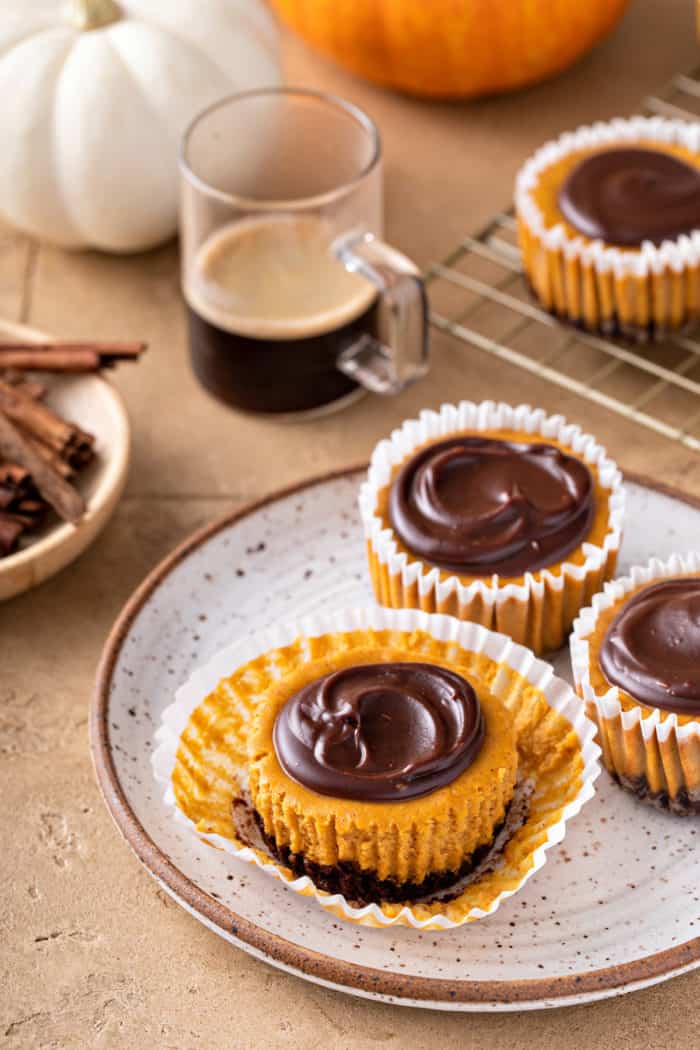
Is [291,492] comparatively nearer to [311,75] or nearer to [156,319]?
[156,319]

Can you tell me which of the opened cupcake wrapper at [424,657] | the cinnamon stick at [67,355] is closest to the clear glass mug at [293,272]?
the cinnamon stick at [67,355]

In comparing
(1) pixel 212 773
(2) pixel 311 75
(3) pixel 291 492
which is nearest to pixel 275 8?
(2) pixel 311 75

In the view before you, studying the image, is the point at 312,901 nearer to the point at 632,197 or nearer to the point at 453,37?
the point at 632,197

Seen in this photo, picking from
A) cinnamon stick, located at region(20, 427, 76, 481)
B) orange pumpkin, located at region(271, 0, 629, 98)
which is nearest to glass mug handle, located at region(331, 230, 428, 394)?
cinnamon stick, located at region(20, 427, 76, 481)

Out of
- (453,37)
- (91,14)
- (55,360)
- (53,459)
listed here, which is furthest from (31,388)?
(453,37)

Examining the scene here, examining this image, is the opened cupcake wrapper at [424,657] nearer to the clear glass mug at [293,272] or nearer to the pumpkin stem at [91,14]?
the clear glass mug at [293,272]

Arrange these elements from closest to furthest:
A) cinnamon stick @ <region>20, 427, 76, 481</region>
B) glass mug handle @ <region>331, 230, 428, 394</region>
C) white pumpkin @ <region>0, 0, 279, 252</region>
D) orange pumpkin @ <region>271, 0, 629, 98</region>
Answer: cinnamon stick @ <region>20, 427, 76, 481</region>
glass mug handle @ <region>331, 230, 428, 394</region>
white pumpkin @ <region>0, 0, 279, 252</region>
orange pumpkin @ <region>271, 0, 629, 98</region>

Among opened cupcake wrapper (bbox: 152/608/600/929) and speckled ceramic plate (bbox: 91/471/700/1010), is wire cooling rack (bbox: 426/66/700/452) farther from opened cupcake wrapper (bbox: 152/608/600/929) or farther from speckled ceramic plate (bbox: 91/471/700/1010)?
opened cupcake wrapper (bbox: 152/608/600/929)
